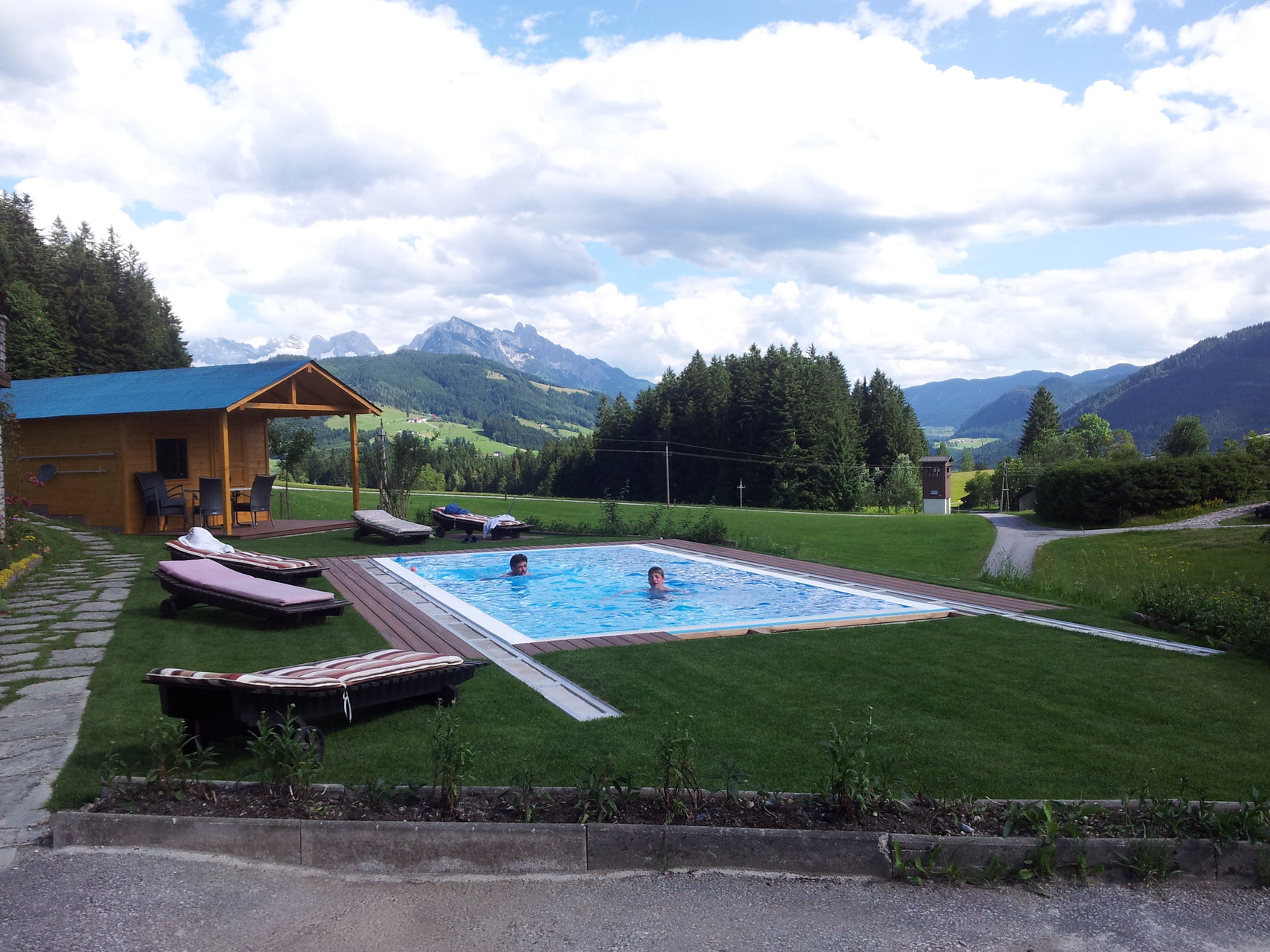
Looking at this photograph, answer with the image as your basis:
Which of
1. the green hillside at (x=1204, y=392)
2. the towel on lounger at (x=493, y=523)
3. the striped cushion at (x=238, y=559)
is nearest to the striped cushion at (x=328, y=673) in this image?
the striped cushion at (x=238, y=559)

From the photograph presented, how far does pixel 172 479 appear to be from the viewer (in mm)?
15641

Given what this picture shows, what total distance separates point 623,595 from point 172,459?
32.4ft

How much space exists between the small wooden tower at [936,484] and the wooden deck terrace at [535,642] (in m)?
31.3

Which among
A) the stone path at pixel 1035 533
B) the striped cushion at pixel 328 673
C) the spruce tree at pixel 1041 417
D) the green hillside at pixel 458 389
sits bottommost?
the stone path at pixel 1035 533

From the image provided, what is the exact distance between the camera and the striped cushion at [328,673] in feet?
12.7

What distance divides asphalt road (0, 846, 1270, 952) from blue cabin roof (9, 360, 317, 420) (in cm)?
1221

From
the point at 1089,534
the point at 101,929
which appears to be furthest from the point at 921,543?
the point at 101,929

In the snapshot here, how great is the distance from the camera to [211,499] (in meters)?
14.5

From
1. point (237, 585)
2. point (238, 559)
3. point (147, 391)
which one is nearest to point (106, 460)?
point (147, 391)

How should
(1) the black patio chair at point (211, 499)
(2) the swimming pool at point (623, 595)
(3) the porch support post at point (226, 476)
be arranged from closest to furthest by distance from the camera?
(2) the swimming pool at point (623, 595)
(3) the porch support post at point (226, 476)
(1) the black patio chair at point (211, 499)

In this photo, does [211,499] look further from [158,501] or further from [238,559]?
[238,559]

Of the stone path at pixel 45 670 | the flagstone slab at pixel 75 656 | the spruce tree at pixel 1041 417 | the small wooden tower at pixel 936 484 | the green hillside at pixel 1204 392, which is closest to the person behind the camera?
the stone path at pixel 45 670

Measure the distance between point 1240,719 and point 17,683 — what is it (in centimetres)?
763

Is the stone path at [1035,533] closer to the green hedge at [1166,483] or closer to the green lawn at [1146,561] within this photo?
the green lawn at [1146,561]
